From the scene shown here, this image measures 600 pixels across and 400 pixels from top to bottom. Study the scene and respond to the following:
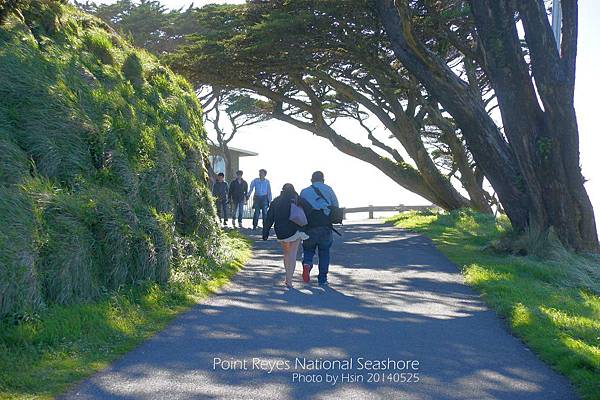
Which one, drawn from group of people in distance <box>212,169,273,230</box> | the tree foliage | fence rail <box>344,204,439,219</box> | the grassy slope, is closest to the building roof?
fence rail <box>344,204,439,219</box>

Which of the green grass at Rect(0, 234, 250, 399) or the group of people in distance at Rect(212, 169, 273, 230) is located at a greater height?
the group of people in distance at Rect(212, 169, 273, 230)

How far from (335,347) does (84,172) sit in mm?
4057

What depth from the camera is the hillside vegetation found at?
805 cm

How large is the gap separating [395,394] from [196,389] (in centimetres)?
146

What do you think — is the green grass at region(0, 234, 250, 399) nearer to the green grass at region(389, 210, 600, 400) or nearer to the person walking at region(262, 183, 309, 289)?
the person walking at region(262, 183, 309, 289)

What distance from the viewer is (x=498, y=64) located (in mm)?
15500

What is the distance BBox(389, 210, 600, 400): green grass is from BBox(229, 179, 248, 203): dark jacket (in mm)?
5909

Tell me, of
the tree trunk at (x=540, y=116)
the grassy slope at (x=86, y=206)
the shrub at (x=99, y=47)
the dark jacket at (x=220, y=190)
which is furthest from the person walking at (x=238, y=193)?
the shrub at (x=99, y=47)

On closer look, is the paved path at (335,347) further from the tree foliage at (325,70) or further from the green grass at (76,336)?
the tree foliage at (325,70)

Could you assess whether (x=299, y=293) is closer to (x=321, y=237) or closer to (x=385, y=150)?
(x=321, y=237)

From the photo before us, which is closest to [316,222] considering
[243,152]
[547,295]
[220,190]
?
[547,295]

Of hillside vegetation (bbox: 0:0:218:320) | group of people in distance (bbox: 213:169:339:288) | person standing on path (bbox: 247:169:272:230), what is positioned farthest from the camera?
person standing on path (bbox: 247:169:272:230)

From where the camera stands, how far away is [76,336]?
7.44 m

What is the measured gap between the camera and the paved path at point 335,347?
632cm
